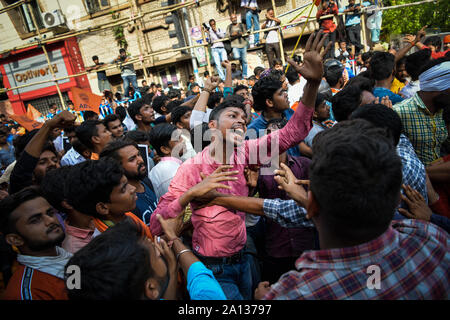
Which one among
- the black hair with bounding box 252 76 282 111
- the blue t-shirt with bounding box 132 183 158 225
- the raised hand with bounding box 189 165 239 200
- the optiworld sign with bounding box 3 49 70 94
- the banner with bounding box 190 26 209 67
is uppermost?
the optiworld sign with bounding box 3 49 70 94

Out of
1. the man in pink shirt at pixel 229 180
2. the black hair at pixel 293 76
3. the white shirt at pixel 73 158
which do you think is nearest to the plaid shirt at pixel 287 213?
the man in pink shirt at pixel 229 180

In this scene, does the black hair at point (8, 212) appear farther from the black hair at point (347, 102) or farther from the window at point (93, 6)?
the window at point (93, 6)

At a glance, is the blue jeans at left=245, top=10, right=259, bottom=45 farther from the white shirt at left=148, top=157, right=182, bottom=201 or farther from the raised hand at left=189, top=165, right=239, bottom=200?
the raised hand at left=189, top=165, right=239, bottom=200

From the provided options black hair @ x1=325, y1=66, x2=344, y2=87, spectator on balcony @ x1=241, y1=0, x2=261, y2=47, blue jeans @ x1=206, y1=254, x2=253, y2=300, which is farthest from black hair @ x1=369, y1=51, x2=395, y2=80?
spectator on balcony @ x1=241, y1=0, x2=261, y2=47

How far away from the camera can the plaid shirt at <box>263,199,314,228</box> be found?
5.33 ft

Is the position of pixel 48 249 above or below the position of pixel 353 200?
below

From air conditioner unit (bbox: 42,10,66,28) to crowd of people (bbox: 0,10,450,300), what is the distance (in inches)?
611

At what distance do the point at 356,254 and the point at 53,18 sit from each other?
1953cm

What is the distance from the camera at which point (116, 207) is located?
2.05 m

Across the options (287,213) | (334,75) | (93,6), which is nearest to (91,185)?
(287,213)

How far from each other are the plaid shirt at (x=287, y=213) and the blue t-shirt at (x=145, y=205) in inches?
50.2
